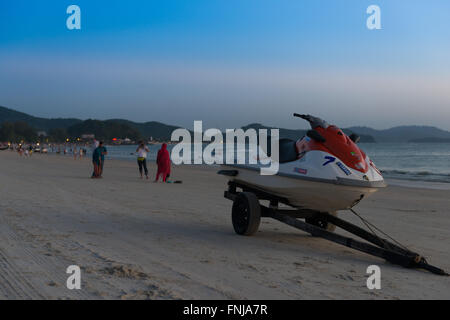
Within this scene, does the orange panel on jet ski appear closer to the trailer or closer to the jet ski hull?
the jet ski hull

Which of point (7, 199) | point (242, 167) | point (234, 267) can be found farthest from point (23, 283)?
point (7, 199)

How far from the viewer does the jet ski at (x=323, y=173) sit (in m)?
7.03

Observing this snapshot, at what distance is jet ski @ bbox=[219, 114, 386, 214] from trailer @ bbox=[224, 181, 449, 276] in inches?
9.0

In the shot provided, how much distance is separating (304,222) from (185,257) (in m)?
1.99

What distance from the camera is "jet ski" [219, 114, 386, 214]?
23.1 feet

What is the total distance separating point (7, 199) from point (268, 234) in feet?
23.7

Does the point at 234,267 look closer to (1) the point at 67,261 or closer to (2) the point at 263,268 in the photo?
(2) the point at 263,268

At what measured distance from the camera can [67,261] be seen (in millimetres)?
6254
